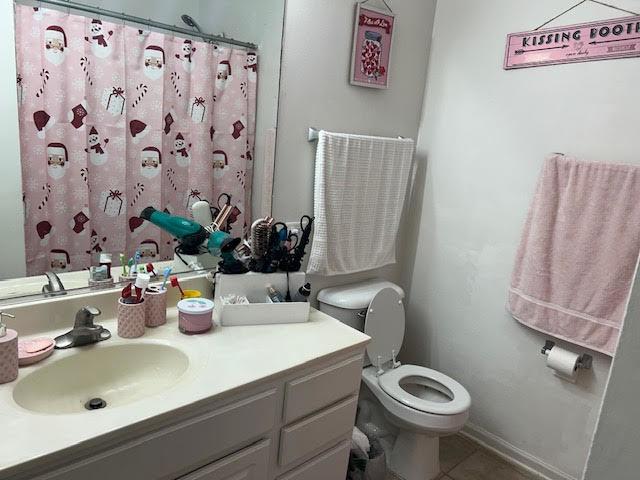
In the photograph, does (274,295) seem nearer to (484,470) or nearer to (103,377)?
(103,377)

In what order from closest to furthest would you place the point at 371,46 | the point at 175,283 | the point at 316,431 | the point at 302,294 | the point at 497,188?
the point at 316,431
the point at 175,283
the point at 302,294
the point at 371,46
the point at 497,188

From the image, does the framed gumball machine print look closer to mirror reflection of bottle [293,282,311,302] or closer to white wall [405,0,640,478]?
white wall [405,0,640,478]

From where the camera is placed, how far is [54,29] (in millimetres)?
1300

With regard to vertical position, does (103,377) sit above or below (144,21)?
below

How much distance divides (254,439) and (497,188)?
1520 mm

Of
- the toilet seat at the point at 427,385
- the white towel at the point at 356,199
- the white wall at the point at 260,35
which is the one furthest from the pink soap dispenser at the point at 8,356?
the toilet seat at the point at 427,385

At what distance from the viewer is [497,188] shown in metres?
2.03

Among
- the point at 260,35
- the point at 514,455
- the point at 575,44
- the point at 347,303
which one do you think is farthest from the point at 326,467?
the point at 575,44

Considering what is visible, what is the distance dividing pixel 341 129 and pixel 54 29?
1101 millimetres

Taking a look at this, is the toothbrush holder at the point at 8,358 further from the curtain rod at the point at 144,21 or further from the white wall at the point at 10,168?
the curtain rod at the point at 144,21

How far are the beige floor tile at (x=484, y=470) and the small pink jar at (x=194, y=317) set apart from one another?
1.42 meters

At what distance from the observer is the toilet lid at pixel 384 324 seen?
6.53 ft

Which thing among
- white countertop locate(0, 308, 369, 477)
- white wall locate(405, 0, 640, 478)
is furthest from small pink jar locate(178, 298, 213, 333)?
white wall locate(405, 0, 640, 478)

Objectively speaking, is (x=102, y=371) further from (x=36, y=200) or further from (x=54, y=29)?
(x=54, y=29)
